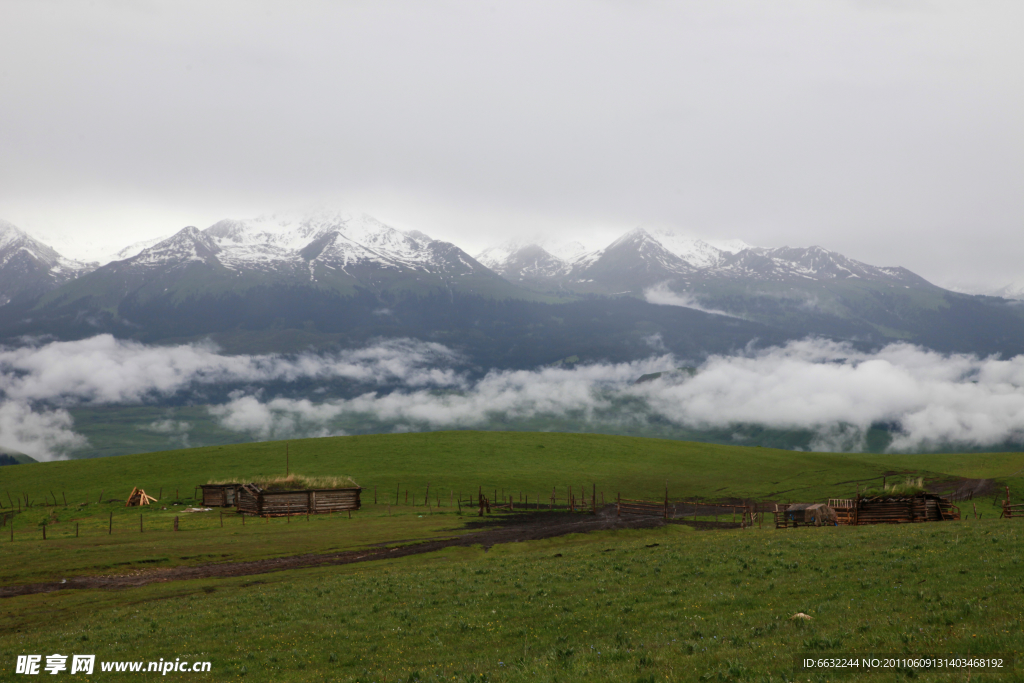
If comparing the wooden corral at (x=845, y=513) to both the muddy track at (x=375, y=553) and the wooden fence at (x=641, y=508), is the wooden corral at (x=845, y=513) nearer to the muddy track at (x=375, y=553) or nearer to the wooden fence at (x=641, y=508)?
the muddy track at (x=375, y=553)

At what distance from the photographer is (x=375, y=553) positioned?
49125 mm

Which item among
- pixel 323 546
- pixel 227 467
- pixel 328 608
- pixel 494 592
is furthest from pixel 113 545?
pixel 227 467

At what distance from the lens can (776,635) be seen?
1644 centimetres

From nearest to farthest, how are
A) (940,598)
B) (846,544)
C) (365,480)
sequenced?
(940,598) < (846,544) < (365,480)

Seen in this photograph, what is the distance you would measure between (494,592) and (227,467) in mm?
111199

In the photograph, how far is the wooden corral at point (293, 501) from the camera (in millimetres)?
81375

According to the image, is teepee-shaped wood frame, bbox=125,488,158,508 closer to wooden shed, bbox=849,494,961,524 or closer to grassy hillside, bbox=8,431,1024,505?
grassy hillside, bbox=8,431,1024,505

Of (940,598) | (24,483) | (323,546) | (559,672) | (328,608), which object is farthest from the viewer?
(24,483)

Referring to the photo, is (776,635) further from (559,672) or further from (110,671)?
(110,671)

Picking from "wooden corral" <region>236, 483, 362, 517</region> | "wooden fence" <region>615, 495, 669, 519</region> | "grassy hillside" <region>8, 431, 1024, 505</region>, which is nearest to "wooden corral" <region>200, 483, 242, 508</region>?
"wooden corral" <region>236, 483, 362, 517</region>

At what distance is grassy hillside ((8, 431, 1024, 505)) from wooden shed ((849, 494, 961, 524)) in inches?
1842

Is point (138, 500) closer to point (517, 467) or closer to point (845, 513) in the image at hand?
point (517, 467)

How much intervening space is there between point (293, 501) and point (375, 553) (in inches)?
1498

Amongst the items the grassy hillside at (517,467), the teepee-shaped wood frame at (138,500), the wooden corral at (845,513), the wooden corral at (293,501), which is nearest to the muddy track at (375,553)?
the wooden corral at (845,513)
